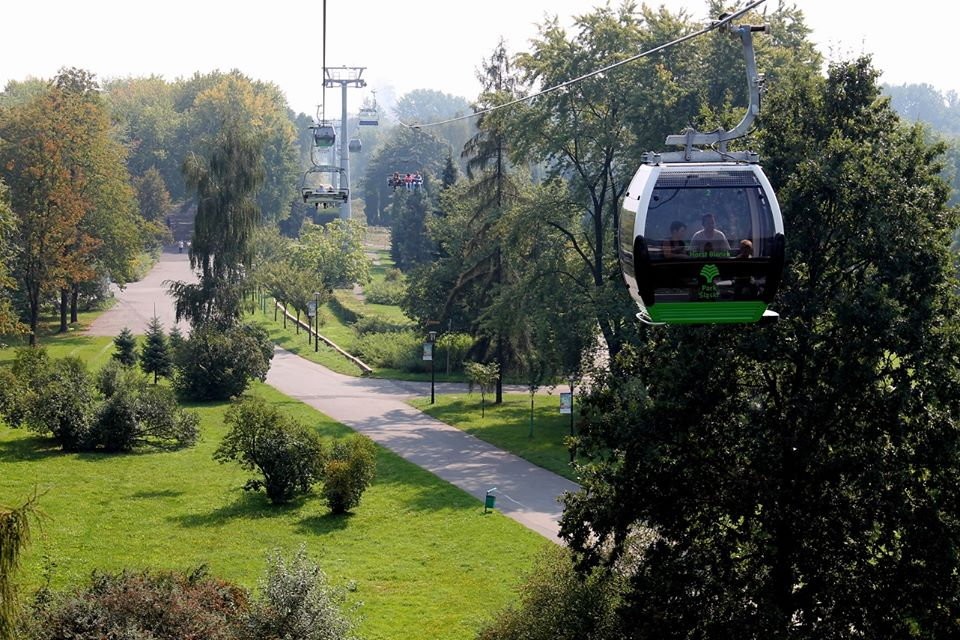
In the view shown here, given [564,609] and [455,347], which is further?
[455,347]

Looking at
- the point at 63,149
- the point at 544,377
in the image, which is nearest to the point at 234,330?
the point at 544,377

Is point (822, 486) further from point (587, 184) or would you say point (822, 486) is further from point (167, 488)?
point (587, 184)

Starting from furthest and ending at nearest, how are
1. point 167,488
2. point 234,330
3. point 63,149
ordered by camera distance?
point 63,149 < point 234,330 < point 167,488

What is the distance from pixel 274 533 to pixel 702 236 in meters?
15.9

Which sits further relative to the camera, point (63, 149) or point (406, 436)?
point (63, 149)

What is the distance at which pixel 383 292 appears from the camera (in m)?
76.0

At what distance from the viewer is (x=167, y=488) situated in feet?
94.1

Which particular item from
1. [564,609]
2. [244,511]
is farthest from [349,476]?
[564,609]

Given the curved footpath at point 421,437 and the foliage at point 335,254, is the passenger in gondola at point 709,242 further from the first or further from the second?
the foliage at point 335,254

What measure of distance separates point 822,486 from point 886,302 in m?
2.69

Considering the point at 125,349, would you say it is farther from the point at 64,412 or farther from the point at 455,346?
the point at 455,346

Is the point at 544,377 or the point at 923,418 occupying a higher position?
the point at 923,418

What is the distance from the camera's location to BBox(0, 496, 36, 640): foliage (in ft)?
33.0

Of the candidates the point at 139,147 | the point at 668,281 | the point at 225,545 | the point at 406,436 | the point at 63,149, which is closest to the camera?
the point at 668,281
